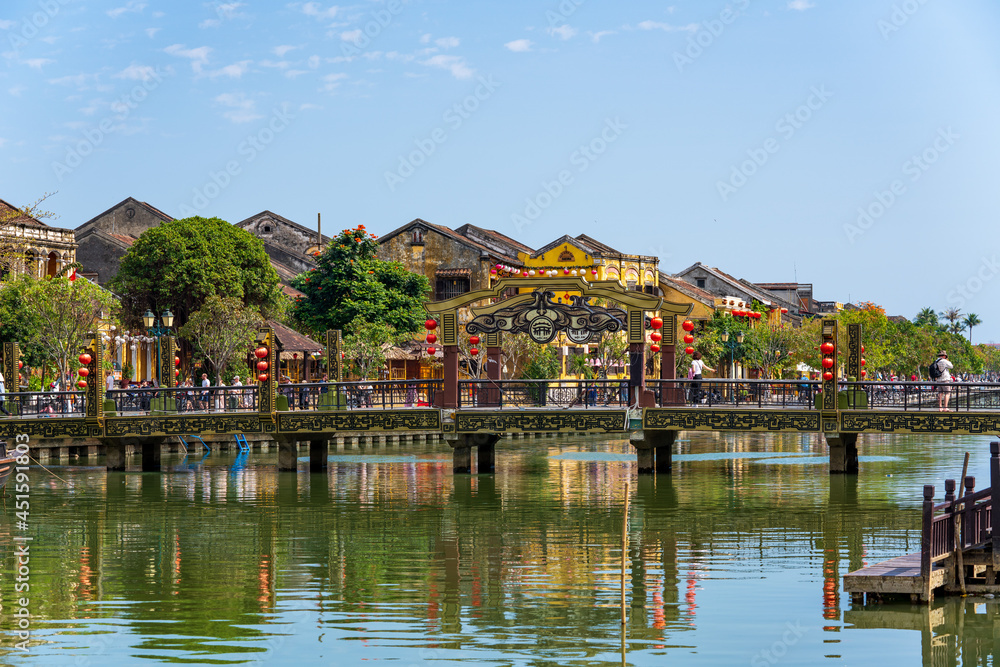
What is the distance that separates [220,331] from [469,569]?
35.5 m

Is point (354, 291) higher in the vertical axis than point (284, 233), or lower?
lower

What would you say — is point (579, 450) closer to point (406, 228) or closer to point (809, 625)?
point (406, 228)

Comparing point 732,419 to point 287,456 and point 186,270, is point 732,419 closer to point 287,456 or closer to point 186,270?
point 287,456

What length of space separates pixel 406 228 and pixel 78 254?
57.3ft

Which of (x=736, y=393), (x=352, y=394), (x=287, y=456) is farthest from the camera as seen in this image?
(x=287, y=456)

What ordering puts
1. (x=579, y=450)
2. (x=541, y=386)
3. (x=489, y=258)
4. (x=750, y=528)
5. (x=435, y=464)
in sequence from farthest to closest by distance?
(x=489, y=258) < (x=579, y=450) < (x=435, y=464) < (x=541, y=386) < (x=750, y=528)

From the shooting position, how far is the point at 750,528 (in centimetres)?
2727

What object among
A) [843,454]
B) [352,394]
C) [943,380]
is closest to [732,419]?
[843,454]

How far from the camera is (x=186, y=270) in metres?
57.9

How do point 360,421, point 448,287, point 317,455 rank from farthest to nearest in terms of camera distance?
point 448,287 → point 317,455 → point 360,421

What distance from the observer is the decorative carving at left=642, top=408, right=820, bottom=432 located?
33094 mm

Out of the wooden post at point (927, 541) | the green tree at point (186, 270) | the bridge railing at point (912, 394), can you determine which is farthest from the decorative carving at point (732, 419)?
the green tree at point (186, 270)

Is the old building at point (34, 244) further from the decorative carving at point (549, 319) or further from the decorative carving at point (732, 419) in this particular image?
the decorative carving at point (732, 419)

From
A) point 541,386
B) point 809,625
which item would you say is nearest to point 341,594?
point 809,625
